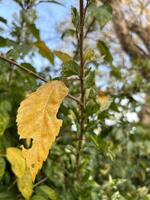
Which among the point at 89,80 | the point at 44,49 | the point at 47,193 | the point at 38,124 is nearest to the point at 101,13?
the point at 44,49

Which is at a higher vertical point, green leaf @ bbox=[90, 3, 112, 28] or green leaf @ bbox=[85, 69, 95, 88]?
green leaf @ bbox=[90, 3, 112, 28]

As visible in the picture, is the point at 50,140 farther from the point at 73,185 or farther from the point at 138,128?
the point at 138,128

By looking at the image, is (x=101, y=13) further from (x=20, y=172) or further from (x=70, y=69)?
(x=20, y=172)

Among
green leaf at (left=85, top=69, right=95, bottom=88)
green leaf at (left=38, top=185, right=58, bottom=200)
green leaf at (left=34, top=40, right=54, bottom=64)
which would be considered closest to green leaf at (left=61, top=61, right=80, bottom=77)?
green leaf at (left=85, top=69, right=95, bottom=88)

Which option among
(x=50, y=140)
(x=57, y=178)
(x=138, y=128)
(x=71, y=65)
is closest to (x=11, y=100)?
(x=57, y=178)

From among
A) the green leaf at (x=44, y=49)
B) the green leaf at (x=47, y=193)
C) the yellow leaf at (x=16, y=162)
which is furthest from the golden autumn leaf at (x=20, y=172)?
the green leaf at (x=44, y=49)

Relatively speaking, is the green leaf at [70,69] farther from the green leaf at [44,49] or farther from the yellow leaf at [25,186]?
the green leaf at [44,49]

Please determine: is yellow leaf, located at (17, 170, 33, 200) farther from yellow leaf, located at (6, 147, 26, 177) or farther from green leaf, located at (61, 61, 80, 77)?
green leaf, located at (61, 61, 80, 77)

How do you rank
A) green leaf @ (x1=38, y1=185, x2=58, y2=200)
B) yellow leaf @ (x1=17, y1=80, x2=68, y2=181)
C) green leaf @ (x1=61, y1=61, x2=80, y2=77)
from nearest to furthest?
yellow leaf @ (x1=17, y1=80, x2=68, y2=181) → green leaf @ (x1=61, y1=61, x2=80, y2=77) → green leaf @ (x1=38, y1=185, x2=58, y2=200)
